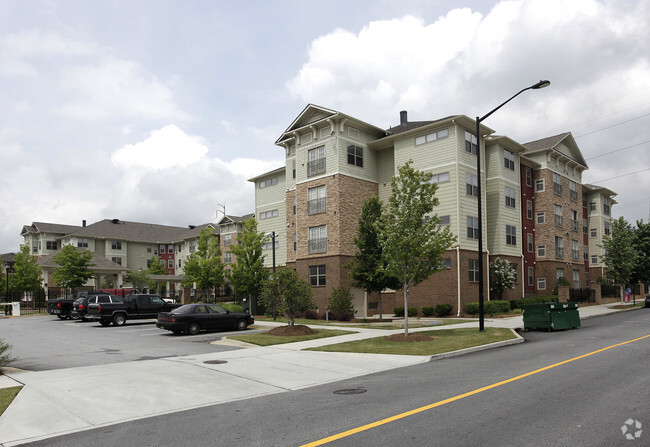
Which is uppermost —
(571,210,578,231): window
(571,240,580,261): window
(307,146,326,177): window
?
(307,146,326,177): window

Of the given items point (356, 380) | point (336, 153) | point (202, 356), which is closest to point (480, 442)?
point (356, 380)

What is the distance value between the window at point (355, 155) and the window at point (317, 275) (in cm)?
770

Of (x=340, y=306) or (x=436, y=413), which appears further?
(x=340, y=306)

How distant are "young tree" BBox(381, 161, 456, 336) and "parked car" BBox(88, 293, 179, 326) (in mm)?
17869

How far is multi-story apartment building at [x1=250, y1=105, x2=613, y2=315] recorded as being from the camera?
32719 mm

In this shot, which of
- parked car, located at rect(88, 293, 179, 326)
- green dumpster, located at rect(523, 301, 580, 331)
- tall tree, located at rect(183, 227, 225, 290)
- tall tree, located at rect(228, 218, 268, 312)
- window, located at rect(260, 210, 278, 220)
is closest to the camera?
green dumpster, located at rect(523, 301, 580, 331)

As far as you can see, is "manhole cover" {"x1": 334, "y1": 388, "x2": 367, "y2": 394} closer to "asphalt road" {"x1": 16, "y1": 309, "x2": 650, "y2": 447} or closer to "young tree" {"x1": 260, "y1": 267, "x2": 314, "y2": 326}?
"asphalt road" {"x1": 16, "y1": 309, "x2": 650, "y2": 447}

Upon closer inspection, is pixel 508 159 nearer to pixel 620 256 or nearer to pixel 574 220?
pixel 620 256

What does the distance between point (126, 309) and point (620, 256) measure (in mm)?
37576

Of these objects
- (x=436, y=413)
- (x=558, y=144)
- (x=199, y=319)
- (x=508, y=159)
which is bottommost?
(x=199, y=319)

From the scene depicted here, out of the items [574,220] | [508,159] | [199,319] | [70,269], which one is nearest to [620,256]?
[574,220]

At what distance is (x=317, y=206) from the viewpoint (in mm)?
35375

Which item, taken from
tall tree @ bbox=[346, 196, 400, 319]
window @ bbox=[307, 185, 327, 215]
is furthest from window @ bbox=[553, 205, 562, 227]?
window @ bbox=[307, 185, 327, 215]

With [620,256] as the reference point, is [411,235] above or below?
above
